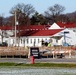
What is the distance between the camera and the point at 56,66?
3891cm

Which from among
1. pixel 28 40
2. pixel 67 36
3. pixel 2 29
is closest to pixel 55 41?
pixel 67 36

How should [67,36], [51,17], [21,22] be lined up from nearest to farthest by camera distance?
[67,36] → [21,22] → [51,17]

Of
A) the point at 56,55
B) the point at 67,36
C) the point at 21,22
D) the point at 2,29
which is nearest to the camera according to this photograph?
the point at 56,55

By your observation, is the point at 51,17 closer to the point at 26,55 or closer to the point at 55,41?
the point at 55,41

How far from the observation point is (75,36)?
297 feet

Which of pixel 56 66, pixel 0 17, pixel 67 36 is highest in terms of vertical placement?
pixel 0 17

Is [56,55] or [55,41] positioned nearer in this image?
[56,55]

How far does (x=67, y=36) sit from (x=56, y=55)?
124 feet

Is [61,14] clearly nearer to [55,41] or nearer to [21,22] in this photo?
[21,22]

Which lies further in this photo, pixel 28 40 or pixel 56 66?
pixel 28 40

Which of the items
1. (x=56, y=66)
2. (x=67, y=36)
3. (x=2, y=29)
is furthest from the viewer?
(x=2, y=29)

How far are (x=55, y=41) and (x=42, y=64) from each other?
161 ft

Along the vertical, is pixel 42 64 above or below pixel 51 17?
below

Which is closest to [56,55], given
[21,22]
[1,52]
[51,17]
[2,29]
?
[1,52]
